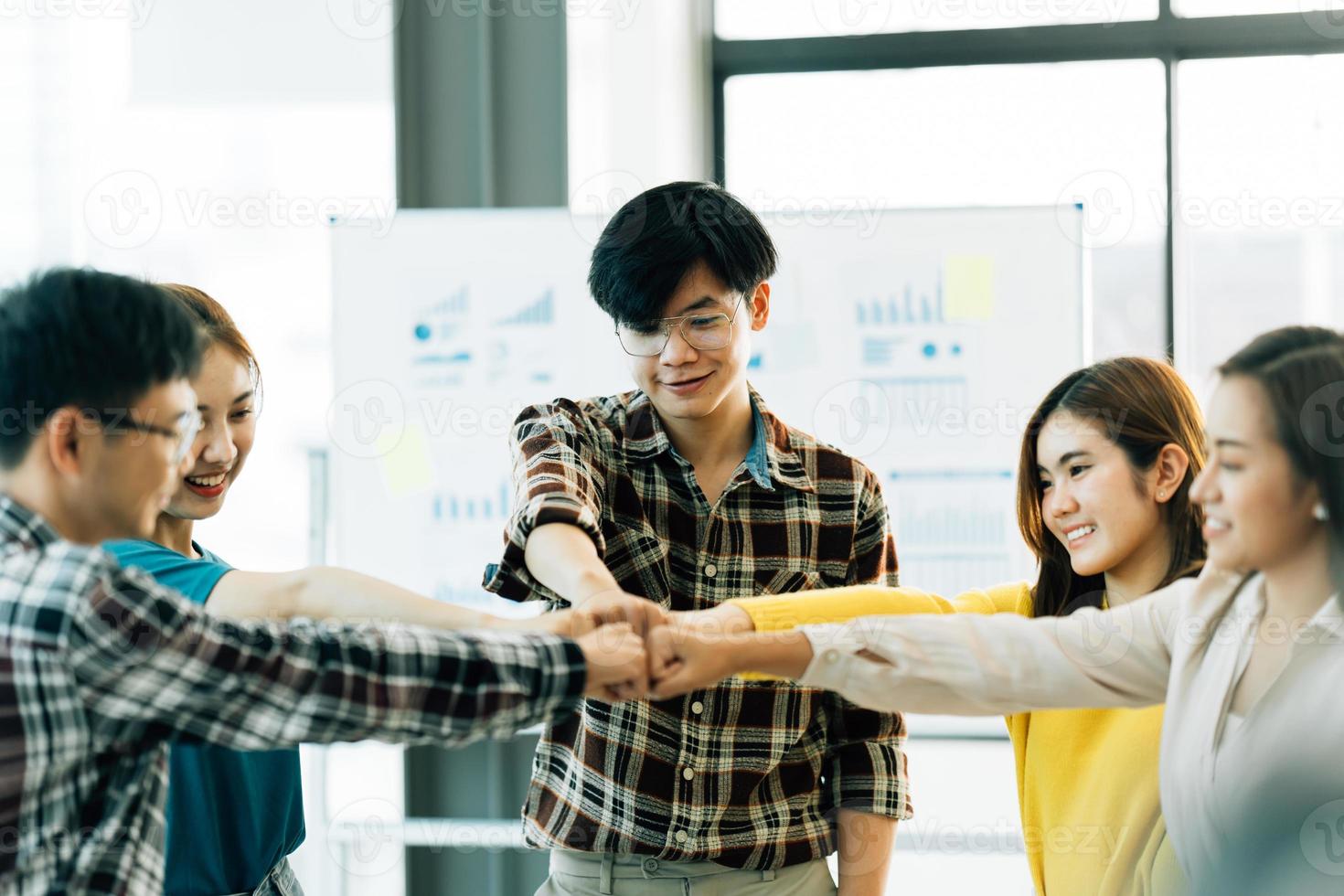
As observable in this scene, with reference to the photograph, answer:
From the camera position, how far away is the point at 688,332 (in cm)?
171

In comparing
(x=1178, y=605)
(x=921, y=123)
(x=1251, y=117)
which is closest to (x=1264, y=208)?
(x=1251, y=117)

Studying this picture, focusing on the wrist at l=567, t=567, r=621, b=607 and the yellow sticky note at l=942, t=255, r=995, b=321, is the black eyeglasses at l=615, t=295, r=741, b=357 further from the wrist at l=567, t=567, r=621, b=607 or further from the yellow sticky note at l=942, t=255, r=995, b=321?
the yellow sticky note at l=942, t=255, r=995, b=321

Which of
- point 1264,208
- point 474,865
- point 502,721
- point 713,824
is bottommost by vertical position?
point 474,865

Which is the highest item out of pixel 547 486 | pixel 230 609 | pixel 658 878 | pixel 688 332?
pixel 688 332

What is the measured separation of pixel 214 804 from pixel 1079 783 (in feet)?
3.74

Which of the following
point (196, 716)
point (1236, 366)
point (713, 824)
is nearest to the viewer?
point (196, 716)

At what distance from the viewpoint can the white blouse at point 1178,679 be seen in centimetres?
128

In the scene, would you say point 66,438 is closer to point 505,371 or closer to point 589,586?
point 589,586

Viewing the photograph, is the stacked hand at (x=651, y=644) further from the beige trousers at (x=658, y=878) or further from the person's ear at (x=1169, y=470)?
the person's ear at (x=1169, y=470)

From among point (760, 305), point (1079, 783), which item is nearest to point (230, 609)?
point (760, 305)

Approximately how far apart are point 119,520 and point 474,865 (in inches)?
84.7

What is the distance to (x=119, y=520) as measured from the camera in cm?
118

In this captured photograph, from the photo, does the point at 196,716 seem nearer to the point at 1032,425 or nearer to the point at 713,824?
the point at 713,824

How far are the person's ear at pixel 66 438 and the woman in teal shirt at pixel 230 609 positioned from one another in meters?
0.30
